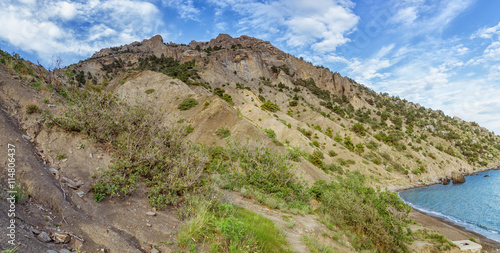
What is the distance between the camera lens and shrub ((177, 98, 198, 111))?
3259 cm

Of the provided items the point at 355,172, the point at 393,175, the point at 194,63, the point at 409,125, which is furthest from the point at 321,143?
the point at 409,125

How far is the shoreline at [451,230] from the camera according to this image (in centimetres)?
1719

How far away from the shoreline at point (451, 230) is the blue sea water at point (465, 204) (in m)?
1.06

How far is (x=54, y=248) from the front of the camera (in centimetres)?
357

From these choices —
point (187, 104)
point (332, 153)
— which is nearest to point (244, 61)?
point (187, 104)

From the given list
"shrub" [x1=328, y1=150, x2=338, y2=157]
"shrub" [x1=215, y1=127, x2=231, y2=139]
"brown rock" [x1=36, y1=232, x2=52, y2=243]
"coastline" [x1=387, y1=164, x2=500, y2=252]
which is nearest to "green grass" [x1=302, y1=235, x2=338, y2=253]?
"brown rock" [x1=36, y1=232, x2=52, y2=243]

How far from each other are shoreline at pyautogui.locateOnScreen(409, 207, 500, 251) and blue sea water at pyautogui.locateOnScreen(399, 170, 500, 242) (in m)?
1.06

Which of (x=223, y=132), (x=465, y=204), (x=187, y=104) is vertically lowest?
(x=465, y=204)

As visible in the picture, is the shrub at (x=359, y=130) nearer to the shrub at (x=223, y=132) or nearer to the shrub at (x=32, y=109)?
the shrub at (x=223, y=132)

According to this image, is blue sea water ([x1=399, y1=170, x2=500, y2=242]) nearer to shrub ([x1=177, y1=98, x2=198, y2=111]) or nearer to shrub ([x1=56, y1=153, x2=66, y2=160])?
shrub ([x1=56, y1=153, x2=66, y2=160])

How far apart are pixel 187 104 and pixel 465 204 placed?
4150 cm

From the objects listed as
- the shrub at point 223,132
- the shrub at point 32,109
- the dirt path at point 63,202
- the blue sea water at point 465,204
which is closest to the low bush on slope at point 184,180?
the dirt path at point 63,202

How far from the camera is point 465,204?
29188 millimetres

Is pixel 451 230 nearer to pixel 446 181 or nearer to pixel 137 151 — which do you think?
pixel 137 151
